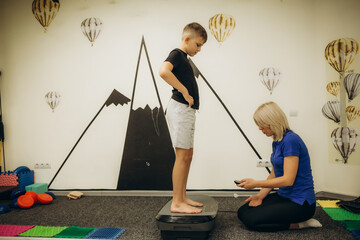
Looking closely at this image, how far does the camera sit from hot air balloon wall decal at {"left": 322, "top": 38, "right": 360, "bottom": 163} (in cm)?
245

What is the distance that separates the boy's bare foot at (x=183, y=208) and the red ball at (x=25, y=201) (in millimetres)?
1462

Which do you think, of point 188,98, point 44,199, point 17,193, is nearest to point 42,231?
point 44,199

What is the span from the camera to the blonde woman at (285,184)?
161 cm

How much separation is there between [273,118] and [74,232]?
1.52 m

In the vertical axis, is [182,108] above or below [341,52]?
below

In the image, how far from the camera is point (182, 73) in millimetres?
1802

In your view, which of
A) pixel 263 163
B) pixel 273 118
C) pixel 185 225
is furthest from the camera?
pixel 263 163

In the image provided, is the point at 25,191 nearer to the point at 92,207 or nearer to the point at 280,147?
the point at 92,207

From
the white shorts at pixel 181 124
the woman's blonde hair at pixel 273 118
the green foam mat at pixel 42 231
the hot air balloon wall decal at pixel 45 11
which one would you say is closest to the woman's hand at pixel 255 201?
the woman's blonde hair at pixel 273 118

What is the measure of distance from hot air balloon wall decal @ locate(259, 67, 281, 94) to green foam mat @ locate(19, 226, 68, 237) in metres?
2.16

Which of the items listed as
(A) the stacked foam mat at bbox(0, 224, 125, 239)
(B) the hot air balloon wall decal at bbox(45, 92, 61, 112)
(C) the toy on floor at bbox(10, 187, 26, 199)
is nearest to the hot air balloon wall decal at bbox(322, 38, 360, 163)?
(A) the stacked foam mat at bbox(0, 224, 125, 239)

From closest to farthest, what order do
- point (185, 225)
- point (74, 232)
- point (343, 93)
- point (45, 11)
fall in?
point (185, 225)
point (74, 232)
point (343, 93)
point (45, 11)

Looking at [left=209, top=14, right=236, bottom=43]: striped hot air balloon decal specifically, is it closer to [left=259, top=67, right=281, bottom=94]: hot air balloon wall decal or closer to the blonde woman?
[left=259, top=67, right=281, bottom=94]: hot air balloon wall decal

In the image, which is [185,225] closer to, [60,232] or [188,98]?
[188,98]
